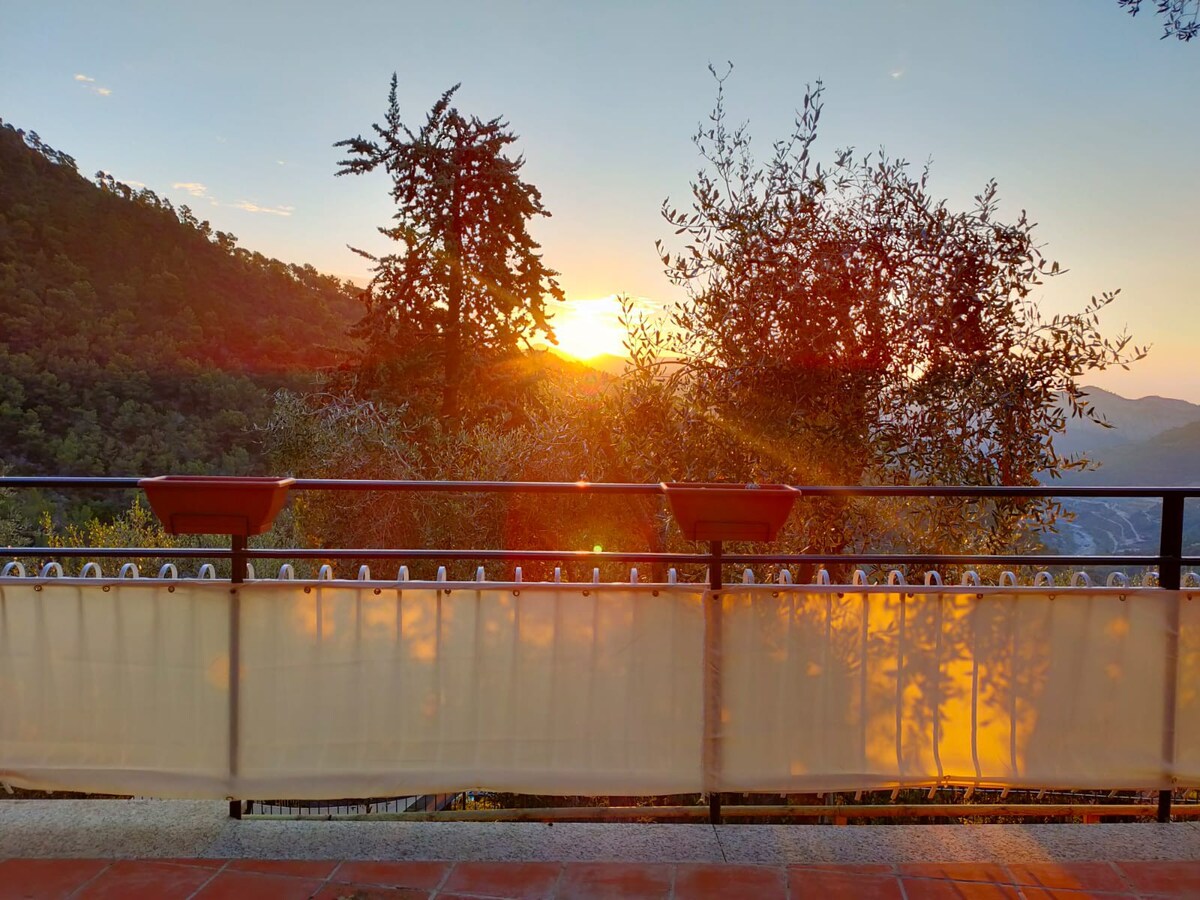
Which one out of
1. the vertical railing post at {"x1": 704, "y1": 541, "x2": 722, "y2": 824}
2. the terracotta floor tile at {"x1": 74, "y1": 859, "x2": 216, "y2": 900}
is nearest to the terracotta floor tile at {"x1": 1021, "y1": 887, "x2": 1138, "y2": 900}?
the vertical railing post at {"x1": 704, "y1": 541, "x2": 722, "y2": 824}

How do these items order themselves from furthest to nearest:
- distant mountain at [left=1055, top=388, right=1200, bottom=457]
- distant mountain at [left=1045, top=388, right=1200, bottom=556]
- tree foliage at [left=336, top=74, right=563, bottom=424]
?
tree foliage at [left=336, top=74, right=563, bottom=424] → distant mountain at [left=1055, top=388, right=1200, bottom=457] → distant mountain at [left=1045, top=388, right=1200, bottom=556]

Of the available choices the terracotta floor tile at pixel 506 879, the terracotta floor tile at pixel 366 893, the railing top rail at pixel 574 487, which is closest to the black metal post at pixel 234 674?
the railing top rail at pixel 574 487

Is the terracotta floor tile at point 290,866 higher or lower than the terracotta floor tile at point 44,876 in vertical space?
higher

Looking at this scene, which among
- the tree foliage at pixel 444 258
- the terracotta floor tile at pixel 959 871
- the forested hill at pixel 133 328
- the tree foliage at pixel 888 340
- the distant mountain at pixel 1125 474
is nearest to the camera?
the terracotta floor tile at pixel 959 871

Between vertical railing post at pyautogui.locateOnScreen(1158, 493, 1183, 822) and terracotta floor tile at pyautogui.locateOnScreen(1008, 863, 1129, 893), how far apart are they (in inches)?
16.7

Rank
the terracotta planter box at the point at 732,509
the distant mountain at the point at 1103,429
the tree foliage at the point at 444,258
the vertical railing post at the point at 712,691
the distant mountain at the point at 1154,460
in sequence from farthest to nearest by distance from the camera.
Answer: the tree foliage at the point at 444,258
the distant mountain at the point at 1154,460
the distant mountain at the point at 1103,429
the vertical railing post at the point at 712,691
the terracotta planter box at the point at 732,509

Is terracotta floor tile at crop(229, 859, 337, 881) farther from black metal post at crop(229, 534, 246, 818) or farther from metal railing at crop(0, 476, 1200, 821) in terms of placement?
metal railing at crop(0, 476, 1200, 821)

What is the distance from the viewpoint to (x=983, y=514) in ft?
17.1

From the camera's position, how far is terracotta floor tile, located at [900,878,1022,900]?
202 cm

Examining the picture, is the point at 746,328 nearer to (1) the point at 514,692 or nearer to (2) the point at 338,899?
(1) the point at 514,692

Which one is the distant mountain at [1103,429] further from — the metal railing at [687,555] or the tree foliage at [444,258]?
the tree foliage at [444,258]

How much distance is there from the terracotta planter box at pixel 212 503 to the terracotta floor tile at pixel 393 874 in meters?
0.89

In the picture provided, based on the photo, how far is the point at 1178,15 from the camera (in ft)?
12.3

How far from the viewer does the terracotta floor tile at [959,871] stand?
2113 millimetres
